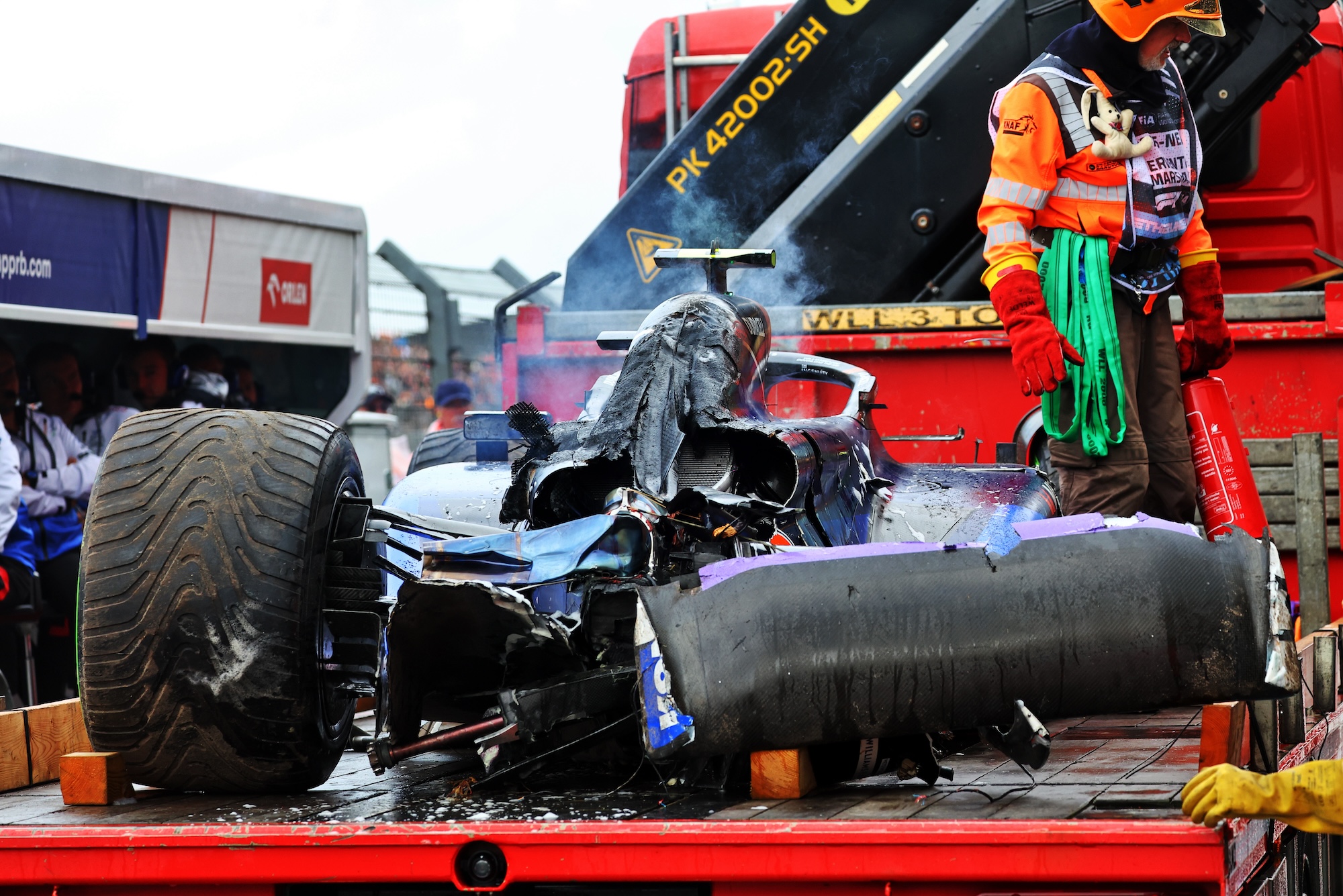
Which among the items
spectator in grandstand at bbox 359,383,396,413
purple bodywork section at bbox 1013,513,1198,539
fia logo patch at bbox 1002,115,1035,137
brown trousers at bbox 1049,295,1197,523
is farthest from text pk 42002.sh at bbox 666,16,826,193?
spectator in grandstand at bbox 359,383,396,413

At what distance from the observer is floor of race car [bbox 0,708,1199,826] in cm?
277

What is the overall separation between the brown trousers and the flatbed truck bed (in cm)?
108

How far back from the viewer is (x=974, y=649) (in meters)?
2.85

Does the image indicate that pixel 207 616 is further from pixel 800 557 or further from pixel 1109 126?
pixel 1109 126

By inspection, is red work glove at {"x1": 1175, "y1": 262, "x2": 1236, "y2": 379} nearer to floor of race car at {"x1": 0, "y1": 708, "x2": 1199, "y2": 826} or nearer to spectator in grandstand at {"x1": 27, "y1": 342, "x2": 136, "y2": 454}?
floor of race car at {"x1": 0, "y1": 708, "x2": 1199, "y2": 826}

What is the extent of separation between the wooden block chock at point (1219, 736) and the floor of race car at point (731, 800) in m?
0.10

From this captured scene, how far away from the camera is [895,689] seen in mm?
2850

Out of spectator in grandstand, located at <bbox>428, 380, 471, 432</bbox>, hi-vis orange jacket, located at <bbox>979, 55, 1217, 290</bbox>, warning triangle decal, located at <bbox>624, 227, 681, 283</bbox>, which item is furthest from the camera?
spectator in grandstand, located at <bbox>428, 380, 471, 432</bbox>

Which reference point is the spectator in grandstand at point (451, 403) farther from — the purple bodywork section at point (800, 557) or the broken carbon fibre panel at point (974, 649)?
the broken carbon fibre panel at point (974, 649)

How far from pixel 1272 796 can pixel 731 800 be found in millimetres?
1058

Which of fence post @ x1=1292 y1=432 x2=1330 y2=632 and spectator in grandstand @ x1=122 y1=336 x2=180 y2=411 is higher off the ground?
spectator in grandstand @ x1=122 y1=336 x2=180 y2=411

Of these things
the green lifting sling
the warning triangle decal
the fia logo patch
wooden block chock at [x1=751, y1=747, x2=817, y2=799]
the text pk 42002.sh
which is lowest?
wooden block chock at [x1=751, y1=747, x2=817, y2=799]

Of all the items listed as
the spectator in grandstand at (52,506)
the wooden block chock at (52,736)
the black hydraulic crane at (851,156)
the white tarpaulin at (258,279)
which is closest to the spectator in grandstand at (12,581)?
the spectator in grandstand at (52,506)

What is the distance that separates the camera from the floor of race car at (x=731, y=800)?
2.77 m
